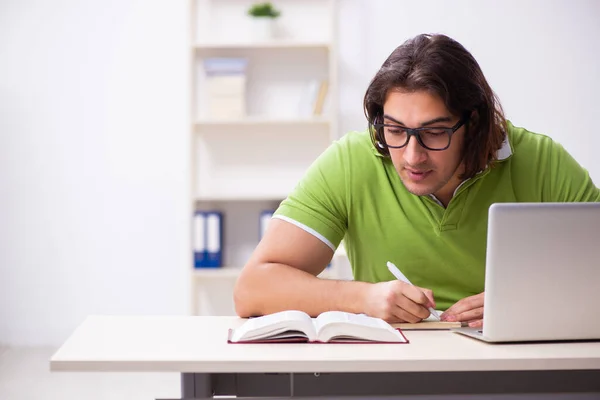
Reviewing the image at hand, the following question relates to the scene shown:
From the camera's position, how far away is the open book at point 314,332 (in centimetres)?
127

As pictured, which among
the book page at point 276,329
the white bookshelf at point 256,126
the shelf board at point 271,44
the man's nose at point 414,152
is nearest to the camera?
the book page at point 276,329

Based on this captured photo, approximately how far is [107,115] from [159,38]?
0.50 meters

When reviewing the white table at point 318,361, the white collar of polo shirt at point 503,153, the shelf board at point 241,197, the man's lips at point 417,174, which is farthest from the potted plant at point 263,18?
the white table at point 318,361

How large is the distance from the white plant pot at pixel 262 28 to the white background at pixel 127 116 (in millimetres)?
424

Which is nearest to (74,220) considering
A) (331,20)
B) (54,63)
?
(54,63)

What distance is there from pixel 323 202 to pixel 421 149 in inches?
11.0

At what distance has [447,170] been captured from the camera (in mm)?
1598

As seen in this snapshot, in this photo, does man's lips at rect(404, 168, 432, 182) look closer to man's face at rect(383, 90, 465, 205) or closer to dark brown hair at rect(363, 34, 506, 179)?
man's face at rect(383, 90, 465, 205)

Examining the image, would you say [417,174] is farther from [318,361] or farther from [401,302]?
[318,361]

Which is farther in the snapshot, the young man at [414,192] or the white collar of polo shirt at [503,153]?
the white collar of polo shirt at [503,153]

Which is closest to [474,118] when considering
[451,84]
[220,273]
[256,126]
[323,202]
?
[451,84]

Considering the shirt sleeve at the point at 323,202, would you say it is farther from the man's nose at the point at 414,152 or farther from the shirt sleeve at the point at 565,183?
the shirt sleeve at the point at 565,183

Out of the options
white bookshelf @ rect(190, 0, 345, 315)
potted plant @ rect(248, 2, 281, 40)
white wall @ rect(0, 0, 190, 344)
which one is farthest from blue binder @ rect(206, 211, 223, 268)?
potted plant @ rect(248, 2, 281, 40)

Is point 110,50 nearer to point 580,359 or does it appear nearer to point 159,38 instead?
point 159,38
